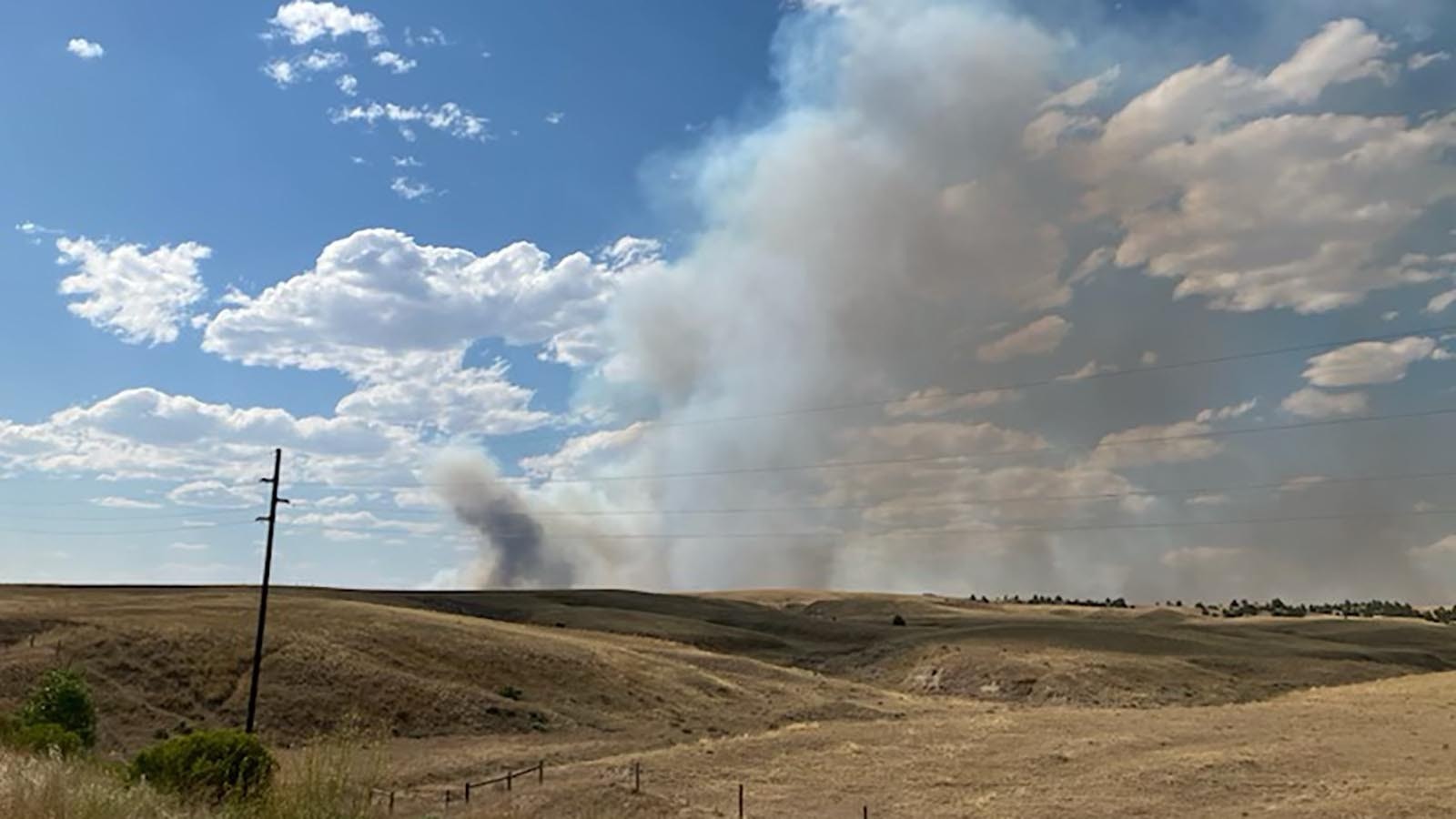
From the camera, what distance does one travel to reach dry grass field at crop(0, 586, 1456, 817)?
121 ft

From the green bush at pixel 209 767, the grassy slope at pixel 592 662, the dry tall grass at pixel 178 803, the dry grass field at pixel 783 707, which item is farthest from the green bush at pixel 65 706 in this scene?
the dry tall grass at pixel 178 803

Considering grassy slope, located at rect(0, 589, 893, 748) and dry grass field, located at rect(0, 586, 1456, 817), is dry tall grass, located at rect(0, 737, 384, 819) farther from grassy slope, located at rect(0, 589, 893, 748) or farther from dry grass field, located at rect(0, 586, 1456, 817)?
grassy slope, located at rect(0, 589, 893, 748)

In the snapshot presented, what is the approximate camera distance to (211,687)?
52.9m

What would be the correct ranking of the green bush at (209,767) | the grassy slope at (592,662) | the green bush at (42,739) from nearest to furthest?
the green bush at (209,767), the green bush at (42,739), the grassy slope at (592,662)

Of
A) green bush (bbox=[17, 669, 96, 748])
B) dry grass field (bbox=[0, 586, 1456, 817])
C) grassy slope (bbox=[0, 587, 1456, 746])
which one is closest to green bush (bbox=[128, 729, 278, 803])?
dry grass field (bbox=[0, 586, 1456, 817])

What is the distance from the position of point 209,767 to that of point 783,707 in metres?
45.2

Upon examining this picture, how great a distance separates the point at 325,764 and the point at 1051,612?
146 meters

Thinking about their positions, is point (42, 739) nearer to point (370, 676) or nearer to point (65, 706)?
point (65, 706)

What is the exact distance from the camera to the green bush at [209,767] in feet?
57.2

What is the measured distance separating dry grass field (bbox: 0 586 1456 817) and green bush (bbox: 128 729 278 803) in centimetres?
287

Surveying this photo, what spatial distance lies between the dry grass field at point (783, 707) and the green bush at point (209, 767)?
287cm

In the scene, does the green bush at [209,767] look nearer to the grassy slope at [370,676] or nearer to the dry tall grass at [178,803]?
the dry tall grass at [178,803]

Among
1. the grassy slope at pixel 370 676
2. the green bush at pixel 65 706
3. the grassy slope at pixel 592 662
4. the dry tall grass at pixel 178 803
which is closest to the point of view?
the dry tall grass at pixel 178 803

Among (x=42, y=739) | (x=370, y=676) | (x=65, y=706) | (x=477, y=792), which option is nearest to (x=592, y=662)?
(x=370, y=676)
